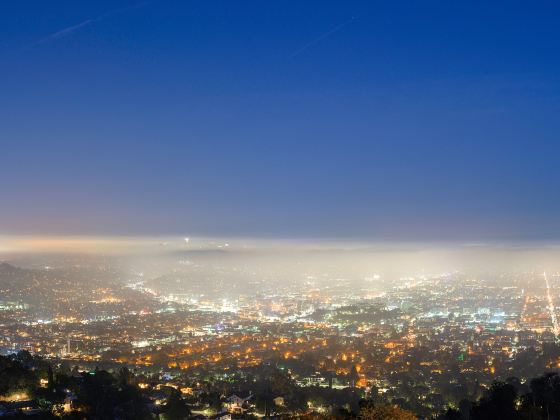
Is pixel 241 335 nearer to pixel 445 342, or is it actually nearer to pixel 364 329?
pixel 364 329

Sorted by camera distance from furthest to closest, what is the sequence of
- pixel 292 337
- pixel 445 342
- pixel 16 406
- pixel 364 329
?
pixel 364 329, pixel 292 337, pixel 445 342, pixel 16 406

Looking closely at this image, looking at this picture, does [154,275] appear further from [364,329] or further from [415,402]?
[415,402]

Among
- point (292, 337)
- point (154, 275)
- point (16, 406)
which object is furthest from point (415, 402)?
point (154, 275)

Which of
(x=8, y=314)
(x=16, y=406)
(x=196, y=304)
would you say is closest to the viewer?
(x=16, y=406)

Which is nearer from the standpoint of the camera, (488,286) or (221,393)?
(221,393)

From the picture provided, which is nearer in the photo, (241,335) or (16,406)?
(16,406)

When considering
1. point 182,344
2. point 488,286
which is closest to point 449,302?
point 488,286

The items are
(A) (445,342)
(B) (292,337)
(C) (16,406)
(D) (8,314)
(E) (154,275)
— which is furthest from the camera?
(E) (154,275)

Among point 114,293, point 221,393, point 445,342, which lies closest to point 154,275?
point 114,293

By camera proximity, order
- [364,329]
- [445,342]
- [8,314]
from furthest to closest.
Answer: [8,314]
[364,329]
[445,342]
